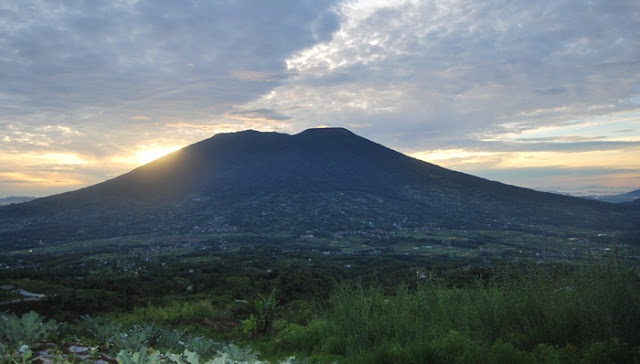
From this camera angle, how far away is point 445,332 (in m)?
8.97

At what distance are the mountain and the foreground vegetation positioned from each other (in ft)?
347

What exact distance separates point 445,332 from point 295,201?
13336 cm

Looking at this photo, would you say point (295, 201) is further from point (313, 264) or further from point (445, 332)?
point (445, 332)

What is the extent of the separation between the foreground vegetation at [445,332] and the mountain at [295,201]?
10585cm

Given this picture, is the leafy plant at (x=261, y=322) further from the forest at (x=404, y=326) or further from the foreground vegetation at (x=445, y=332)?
the foreground vegetation at (x=445, y=332)

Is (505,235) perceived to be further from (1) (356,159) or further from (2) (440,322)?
(2) (440,322)

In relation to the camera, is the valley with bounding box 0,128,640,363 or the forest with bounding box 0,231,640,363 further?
the valley with bounding box 0,128,640,363

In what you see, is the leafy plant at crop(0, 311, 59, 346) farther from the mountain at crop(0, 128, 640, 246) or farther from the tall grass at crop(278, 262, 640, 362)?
the mountain at crop(0, 128, 640, 246)

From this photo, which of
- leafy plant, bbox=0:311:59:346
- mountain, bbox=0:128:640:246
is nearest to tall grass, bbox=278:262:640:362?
leafy plant, bbox=0:311:59:346

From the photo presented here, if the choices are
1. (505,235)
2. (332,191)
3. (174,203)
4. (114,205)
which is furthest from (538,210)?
(114,205)

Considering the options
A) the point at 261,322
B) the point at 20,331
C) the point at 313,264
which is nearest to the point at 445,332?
the point at 261,322

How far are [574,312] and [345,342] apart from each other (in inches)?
181

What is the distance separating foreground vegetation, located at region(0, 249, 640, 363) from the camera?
6.95 m

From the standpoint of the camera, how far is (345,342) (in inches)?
384
